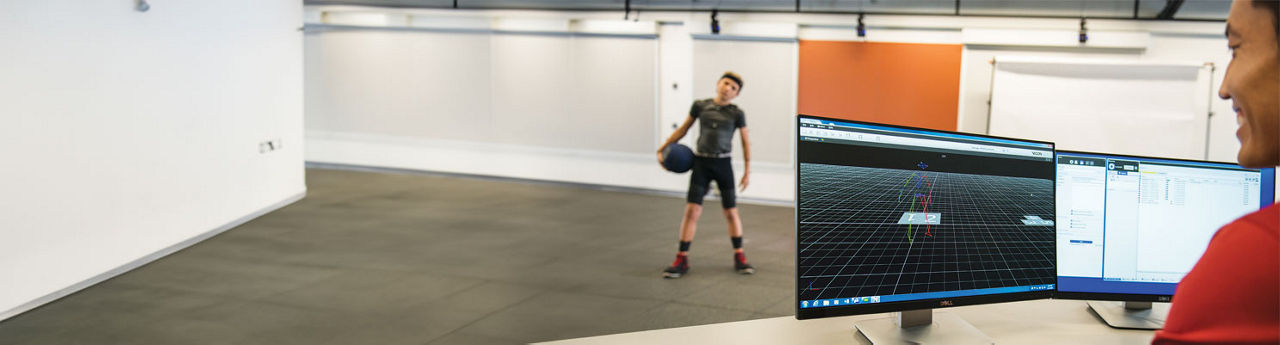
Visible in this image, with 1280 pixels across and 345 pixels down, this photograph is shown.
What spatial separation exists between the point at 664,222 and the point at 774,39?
8.71ft

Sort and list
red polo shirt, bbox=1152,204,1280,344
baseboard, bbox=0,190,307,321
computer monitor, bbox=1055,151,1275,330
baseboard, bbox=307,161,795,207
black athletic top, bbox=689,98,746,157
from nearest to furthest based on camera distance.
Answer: red polo shirt, bbox=1152,204,1280,344 < computer monitor, bbox=1055,151,1275,330 < baseboard, bbox=0,190,307,321 < black athletic top, bbox=689,98,746,157 < baseboard, bbox=307,161,795,207

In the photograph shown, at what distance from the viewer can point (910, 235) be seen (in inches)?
84.7

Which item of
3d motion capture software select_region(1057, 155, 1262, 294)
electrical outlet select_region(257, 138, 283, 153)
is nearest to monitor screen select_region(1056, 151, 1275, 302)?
3d motion capture software select_region(1057, 155, 1262, 294)

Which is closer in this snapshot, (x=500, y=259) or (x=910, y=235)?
(x=910, y=235)

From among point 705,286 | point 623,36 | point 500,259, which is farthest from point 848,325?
point 623,36

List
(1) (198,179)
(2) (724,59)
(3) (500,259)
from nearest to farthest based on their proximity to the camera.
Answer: (3) (500,259) < (1) (198,179) < (2) (724,59)

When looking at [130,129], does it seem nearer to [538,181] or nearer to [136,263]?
[136,263]

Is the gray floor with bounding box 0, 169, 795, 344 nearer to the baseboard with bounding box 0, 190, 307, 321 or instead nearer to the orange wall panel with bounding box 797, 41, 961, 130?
the baseboard with bounding box 0, 190, 307, 321

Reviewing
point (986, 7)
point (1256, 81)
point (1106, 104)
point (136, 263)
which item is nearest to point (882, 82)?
point (986, 7)

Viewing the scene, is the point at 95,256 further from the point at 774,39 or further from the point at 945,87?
the point at 945,87

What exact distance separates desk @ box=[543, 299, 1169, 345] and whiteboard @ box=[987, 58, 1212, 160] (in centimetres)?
799

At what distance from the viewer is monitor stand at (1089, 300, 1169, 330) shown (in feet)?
8.05

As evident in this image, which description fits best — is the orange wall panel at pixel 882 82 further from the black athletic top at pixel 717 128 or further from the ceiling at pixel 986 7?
the black athletic top at pixel 717 128

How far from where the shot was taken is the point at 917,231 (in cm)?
216
